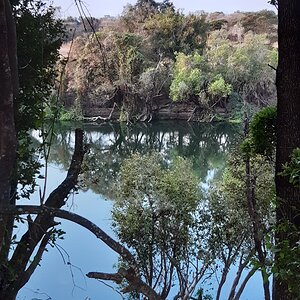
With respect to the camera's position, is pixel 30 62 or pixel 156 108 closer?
pixel 30 62

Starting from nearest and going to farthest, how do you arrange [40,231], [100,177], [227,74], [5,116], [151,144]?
[5,116] < [40,231] < [100,177] < [151,144] < [227,74]

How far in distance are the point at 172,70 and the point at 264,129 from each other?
44.6ft

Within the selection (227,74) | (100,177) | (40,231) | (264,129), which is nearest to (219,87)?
(227,74)

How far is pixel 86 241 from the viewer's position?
777 cm

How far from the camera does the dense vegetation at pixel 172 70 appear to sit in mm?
15305

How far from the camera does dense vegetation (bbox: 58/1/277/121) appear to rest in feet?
50.2

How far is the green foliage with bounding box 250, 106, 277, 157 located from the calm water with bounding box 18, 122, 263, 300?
55.3 inches

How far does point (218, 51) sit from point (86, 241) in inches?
413

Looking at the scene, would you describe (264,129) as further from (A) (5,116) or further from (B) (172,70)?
(B) (172,70)

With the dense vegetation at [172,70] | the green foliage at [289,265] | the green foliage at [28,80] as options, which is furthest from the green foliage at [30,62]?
the dense vegetation at [172,70]

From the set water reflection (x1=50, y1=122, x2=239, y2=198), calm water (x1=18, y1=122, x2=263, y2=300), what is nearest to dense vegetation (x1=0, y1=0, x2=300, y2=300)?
calm water (x1=18, y1=122, x2=263, y2=300)

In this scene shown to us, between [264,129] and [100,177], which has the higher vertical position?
[100,177]

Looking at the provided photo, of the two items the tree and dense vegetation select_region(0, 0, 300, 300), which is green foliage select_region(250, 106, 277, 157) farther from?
the tree

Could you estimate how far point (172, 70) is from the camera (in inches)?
653
